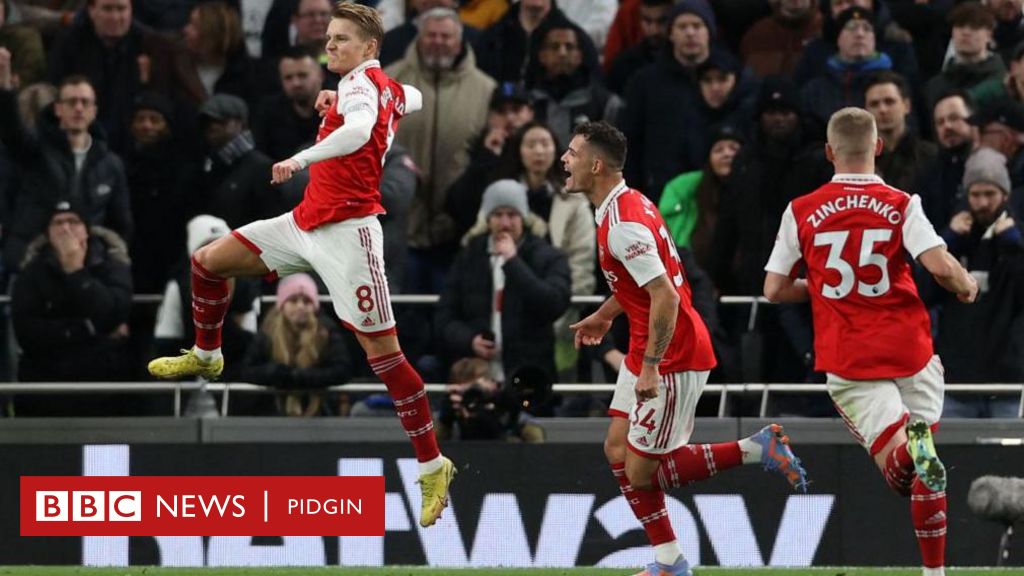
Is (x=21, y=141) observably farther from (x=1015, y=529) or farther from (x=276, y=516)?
(x=1015, y=529)

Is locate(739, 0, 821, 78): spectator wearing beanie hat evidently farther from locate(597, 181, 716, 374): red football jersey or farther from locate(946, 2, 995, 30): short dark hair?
locate(597, 181, 716, 374): red football jersey

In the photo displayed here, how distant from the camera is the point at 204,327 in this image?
11.2 metres

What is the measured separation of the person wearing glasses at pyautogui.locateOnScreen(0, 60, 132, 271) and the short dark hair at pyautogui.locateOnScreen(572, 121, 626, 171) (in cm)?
565

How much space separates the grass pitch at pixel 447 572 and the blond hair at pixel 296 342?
6.73ft

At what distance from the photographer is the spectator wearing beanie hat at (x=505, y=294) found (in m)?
14.1

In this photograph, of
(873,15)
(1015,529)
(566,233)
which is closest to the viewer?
(1015,529)

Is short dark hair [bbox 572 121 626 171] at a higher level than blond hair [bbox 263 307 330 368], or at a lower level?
higher

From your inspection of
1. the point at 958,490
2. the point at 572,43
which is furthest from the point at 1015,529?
the point at 572,43

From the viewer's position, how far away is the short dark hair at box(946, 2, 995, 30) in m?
15.1

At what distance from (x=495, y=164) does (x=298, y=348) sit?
2.06 meters

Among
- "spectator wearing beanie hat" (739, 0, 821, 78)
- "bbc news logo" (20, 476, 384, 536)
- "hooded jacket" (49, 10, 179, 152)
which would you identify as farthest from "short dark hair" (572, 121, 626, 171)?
"hooded jacket" (49, 10, 179, 152)

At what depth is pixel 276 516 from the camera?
44.6ft

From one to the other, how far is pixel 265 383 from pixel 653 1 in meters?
4.60

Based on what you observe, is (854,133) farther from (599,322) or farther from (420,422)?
(420,422)
